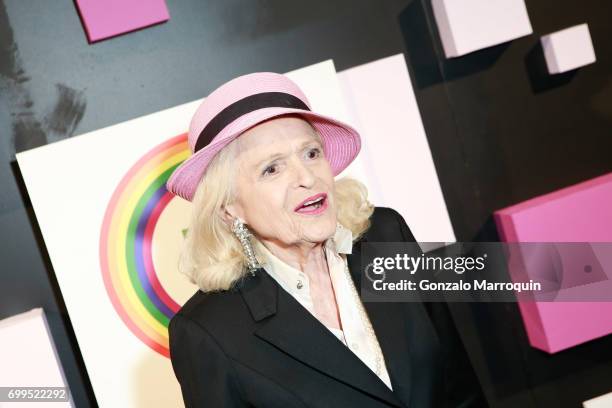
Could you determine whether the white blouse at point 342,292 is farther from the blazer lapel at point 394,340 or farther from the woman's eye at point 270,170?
the woman's eye at point 270,170

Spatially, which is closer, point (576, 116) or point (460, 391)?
point (460, 391)

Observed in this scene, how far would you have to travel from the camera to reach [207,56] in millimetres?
2629

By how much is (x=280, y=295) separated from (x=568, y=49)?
1.76 m

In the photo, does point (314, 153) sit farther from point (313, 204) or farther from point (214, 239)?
point (214, 239)

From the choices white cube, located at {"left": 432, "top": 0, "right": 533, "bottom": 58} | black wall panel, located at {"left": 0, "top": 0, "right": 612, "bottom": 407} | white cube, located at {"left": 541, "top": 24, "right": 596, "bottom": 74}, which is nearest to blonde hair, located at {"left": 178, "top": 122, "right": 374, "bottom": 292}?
black wall panel, located at {"left": 0, "top": 0, "right": 612, "bottom": 407}

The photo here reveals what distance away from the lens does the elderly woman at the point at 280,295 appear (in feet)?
5.64

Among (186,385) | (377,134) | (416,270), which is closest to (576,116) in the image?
(377,134)

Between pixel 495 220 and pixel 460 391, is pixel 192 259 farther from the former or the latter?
pixel 495 220

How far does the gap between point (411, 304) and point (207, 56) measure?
50.2 inches

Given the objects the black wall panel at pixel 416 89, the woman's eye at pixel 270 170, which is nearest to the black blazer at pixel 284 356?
the woman's eye at pixel 270 170

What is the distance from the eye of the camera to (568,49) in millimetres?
2844

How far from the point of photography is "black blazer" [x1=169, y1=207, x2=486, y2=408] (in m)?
1.71

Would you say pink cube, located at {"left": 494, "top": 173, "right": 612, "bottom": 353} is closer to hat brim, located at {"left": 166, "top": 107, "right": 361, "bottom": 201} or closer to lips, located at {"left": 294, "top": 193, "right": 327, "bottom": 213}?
hat brim, located at {"left": 166, "top": 107, "right": 361, "bottom": 201}

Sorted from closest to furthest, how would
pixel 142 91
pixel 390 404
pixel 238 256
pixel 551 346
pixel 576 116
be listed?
pixel 390 404, pixel 238 256, pixel 142 91, pixel 551 346, pixel 576 116
